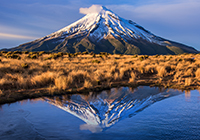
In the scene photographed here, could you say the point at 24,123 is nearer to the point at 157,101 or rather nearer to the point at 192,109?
the point at 157,101

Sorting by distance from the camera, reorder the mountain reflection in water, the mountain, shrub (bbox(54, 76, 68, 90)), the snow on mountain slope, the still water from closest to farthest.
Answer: the still water < the mountain reflection in water < shrub (bbox(54, 76, 68, 90)) < the mountain < the snow on mountain slope

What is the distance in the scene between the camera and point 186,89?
839 centimetres

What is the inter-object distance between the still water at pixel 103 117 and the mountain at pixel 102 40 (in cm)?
12307

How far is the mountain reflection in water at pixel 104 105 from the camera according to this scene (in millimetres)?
4762

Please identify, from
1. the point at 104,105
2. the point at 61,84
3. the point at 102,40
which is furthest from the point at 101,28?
the point at 104,105

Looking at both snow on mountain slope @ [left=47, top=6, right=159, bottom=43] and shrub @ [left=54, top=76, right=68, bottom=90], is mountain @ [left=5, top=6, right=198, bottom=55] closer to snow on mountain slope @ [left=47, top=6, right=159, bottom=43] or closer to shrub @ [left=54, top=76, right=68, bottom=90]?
snow on mountain slope @ [left=47, top=6, right=159, bottom=43]

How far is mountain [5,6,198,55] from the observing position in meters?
136

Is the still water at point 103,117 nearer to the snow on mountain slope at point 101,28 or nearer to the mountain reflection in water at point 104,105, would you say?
the mountain reflection in water at point 104,105

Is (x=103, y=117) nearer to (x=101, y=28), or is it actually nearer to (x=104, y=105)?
(x=104, y=105)

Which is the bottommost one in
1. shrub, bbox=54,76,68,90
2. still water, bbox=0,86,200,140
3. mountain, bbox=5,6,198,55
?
still water, bbox=0,86,200,140

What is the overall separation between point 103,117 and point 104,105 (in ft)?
3.45

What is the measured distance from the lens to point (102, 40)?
516 feet

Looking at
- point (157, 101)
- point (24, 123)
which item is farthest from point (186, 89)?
point (24, 123)

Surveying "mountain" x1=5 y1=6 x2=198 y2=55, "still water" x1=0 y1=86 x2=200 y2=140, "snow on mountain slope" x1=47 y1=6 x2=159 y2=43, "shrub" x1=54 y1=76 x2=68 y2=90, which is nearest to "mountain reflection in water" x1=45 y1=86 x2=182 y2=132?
"still water" x1=0 y1=86 x2=200 y2=140
